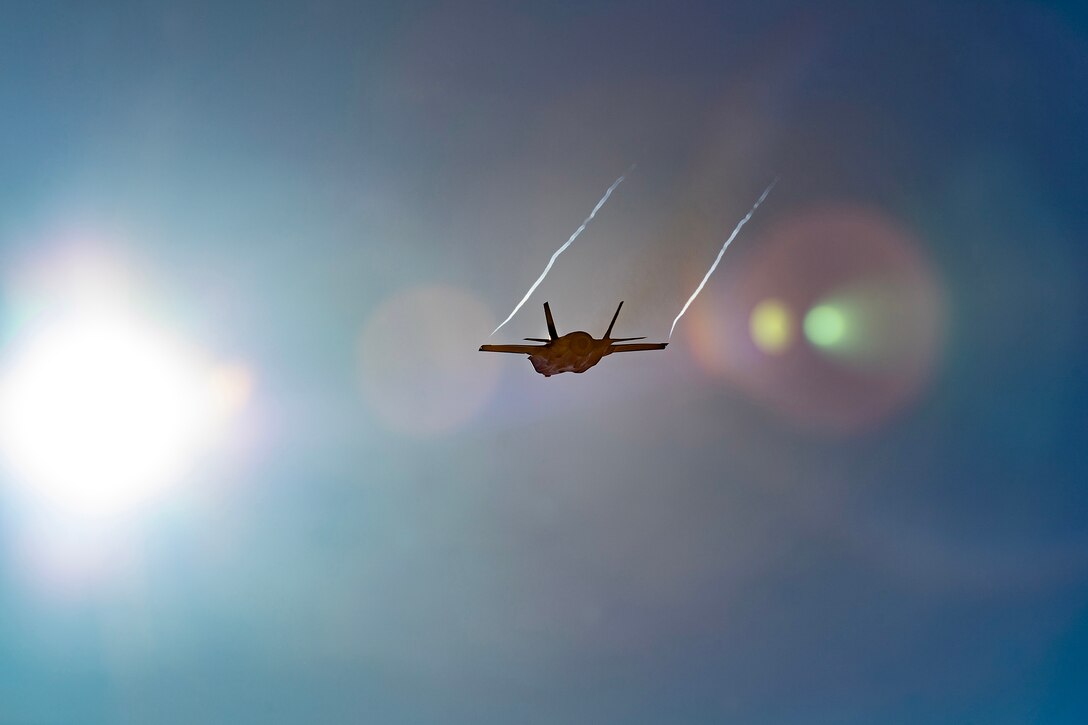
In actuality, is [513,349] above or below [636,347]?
below

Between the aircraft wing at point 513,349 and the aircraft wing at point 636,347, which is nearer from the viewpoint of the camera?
the aircraft wing at point 513,349

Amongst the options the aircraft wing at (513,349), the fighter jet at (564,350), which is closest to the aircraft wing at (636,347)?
the fighter jet at (564,350)

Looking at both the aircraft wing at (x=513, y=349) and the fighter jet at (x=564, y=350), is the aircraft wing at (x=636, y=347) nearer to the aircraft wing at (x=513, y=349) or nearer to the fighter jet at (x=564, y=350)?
the fighter jet at (x=564, y=350)

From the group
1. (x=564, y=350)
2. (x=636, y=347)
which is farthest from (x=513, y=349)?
(x=636, y=347)

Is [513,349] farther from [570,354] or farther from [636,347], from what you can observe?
[636,347]

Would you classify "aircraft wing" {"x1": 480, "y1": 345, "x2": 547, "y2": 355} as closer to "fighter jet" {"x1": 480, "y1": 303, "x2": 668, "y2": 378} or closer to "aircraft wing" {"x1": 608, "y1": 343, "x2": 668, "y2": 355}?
"fighter jet" {"x1": 480, "y1": 303, "x2": 668, "y2": 378}

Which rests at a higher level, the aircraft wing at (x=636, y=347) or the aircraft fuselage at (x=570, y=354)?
the aircraft wing at (x=636, y=347)

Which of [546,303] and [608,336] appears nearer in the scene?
[546,303]
